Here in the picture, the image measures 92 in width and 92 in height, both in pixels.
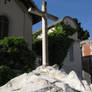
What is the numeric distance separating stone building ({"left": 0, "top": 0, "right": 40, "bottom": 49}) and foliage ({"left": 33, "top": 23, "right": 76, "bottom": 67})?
15.4 feet

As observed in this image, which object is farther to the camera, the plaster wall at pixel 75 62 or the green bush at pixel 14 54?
the plaster wall at pixel 75 62

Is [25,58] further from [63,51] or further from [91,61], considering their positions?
[91,61]

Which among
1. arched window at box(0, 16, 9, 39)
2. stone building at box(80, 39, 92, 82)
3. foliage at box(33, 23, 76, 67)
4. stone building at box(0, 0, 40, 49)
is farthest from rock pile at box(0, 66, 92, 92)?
stone building at box(80, 39, 92, 82)

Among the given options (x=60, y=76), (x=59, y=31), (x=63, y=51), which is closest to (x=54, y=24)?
(x=59, y=31)

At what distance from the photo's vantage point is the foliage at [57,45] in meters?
16.2

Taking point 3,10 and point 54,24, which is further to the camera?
point 54,24

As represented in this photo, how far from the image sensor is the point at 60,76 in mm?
5414

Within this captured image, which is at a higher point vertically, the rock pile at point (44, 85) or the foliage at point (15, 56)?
the foliage at point (15, 56)

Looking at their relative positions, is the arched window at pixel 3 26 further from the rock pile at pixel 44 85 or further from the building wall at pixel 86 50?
the building wall at pixel 86 50

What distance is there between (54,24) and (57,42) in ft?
8.07

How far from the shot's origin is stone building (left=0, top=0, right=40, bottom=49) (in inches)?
422

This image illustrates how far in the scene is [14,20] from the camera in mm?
11008

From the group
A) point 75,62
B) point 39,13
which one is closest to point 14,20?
point 39,13

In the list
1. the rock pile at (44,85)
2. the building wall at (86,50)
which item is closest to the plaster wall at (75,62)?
the building wall at (86,50)
